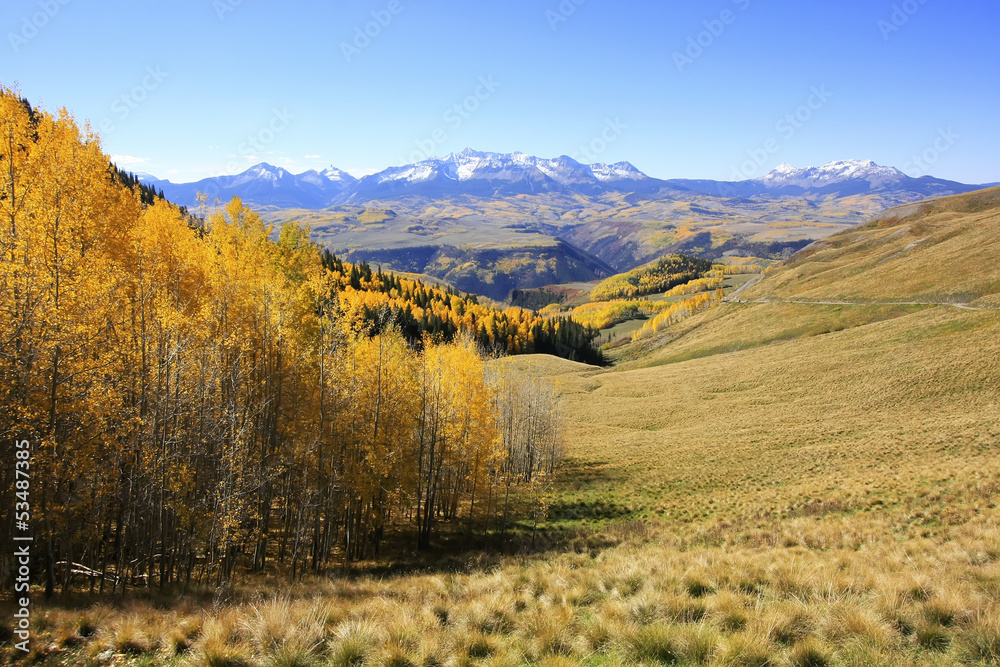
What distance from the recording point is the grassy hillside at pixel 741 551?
22.1 feet

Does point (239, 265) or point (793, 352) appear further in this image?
point (793, 352)

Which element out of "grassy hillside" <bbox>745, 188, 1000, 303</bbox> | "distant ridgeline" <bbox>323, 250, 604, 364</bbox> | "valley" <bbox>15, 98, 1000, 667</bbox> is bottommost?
"valley" <bbox>15, 98, 1000, 667</bbox>

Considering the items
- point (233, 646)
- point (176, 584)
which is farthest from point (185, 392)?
point (233, 646)

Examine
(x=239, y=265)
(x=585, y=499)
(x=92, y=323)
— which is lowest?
(x=585, y=499)

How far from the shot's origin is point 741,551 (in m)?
14.6

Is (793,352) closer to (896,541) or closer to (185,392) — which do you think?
(896,541)

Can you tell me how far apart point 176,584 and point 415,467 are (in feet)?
36.6

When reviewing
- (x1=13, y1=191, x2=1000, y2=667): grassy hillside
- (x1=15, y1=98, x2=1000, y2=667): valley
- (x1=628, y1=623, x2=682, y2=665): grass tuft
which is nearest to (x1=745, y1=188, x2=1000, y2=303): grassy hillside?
(x1=15, y1=98, x2=1000, y2=667): valley

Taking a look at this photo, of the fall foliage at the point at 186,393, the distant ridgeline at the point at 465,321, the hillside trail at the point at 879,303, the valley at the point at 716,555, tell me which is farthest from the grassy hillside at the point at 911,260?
the fall foliage at the point at 186,393

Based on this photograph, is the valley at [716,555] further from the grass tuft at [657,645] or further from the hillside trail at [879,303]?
the hillside trail at [879,303]

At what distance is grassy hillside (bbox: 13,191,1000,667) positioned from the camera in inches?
265

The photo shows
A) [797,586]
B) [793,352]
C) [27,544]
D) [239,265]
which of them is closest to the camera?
[797,586]

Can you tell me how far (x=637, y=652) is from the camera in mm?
6551

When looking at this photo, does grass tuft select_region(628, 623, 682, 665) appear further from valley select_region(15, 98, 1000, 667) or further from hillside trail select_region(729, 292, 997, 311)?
hillside trail select_region(729, 292, 997, 311)
